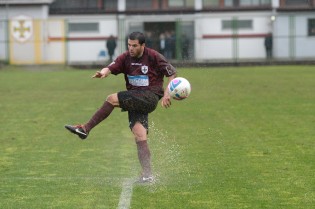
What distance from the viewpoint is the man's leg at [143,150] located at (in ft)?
37.2

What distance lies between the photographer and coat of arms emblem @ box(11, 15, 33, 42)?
58.6 meters

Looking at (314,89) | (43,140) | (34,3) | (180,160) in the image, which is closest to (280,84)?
(314,89)

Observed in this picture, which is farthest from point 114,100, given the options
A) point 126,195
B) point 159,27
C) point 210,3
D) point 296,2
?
point 296,2

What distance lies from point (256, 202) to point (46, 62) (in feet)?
163

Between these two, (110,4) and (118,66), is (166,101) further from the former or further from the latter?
(110,4)

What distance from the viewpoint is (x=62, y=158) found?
13.8m

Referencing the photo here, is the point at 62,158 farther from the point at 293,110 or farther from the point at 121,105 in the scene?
the point at 293,110

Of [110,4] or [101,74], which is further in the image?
[110,4]

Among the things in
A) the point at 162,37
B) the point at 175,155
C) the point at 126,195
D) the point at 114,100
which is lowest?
the point at 175,155

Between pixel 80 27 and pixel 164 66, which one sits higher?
pixel 164 66

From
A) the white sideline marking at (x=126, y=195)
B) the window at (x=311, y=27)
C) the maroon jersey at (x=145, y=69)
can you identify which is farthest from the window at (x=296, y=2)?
the white sideline marking at (x=126, y=195)

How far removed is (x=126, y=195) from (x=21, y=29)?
163 ft

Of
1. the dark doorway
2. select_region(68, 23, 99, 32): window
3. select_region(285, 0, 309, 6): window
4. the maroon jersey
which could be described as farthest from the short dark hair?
select_region(285, 0, 309, 6): window

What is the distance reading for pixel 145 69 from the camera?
1139cm
